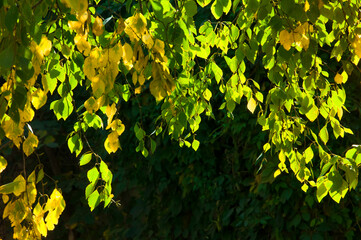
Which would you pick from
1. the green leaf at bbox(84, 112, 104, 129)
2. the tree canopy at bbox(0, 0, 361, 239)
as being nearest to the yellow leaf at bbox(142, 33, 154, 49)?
the tree canopy at bbox(0, 0, 361, 239)

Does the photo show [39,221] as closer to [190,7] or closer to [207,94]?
[190,7]

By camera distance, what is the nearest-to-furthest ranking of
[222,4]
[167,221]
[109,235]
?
1. [222,4]
2. [167,221]
3. [109,235]

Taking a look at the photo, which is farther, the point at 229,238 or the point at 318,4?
the point at 229,238

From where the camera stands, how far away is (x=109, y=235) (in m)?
4.52

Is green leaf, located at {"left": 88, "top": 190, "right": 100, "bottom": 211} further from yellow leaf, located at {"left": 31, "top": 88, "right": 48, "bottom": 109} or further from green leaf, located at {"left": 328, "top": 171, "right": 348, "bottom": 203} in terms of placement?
green leaf, located at {"left": 328, "top": 171, "right": 348, "bottom": 203}

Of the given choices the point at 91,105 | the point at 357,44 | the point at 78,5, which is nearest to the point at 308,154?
the point at 357,44

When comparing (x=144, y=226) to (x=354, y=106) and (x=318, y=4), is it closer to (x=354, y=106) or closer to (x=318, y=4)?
→ (x=354, y=106)

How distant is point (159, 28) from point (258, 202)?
2.17 meters

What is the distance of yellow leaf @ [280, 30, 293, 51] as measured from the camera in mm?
1540

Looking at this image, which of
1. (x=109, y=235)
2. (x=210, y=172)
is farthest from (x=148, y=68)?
(x=109, y=235)

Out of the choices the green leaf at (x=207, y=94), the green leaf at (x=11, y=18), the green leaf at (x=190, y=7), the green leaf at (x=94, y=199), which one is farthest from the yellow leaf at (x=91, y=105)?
the green leaf at (x=207, y=94)

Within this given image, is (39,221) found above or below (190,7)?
below

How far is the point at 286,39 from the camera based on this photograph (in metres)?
1.54

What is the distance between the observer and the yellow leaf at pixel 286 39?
1540 millimetres
